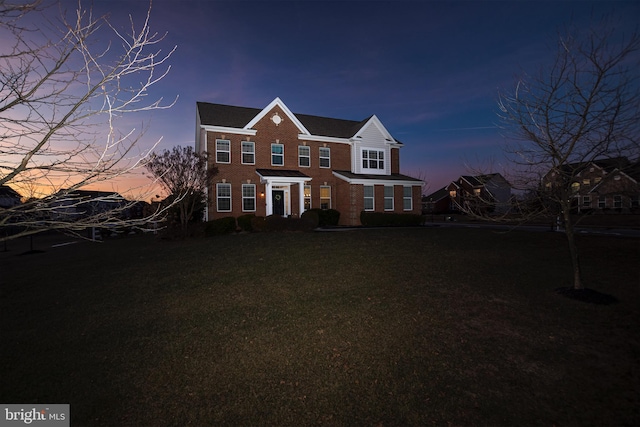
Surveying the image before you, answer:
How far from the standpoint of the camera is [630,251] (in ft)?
36.1

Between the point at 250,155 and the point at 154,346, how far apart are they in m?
18.0

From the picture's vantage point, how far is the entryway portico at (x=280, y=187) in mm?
21016

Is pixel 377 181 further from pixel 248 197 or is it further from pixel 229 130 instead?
pixel 229 130

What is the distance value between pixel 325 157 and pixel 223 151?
814 centimetres

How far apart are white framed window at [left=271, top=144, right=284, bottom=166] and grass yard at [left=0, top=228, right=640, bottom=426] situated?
46.5 feet

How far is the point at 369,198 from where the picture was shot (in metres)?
24.6

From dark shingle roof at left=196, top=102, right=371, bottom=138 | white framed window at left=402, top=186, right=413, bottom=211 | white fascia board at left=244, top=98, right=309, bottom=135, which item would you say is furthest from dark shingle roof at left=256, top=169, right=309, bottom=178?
white framed window at left=402, top=186, right=413, bottom=211

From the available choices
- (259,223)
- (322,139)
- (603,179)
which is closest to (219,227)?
(259,223)

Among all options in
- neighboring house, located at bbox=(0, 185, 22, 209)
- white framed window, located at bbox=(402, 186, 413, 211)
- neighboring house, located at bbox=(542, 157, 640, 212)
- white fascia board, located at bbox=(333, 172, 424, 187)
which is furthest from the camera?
white framed window, located at bbox=(402, 186, 413, 211)

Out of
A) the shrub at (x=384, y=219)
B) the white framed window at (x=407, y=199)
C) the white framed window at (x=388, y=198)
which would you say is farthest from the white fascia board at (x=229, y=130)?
the white framed window at (x=407, y=199)

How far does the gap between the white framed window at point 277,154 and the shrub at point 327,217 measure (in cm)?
487

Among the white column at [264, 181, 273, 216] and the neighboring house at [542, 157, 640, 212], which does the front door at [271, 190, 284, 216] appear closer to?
the white column at [264, 181, 273, 216]

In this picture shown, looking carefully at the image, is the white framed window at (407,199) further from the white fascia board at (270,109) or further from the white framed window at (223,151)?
the white framed window at (223,151)

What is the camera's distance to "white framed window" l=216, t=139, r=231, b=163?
21.0m
